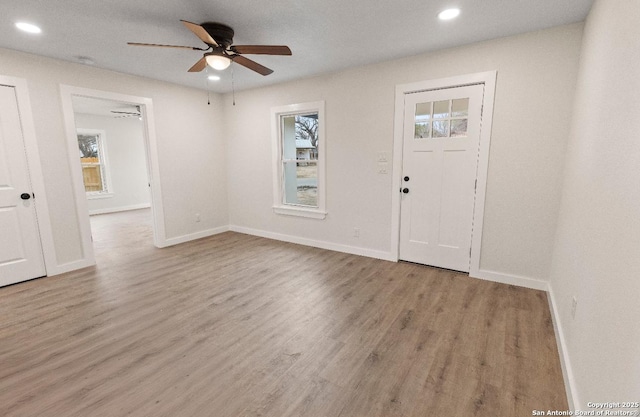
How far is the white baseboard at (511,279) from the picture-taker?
2.92 m

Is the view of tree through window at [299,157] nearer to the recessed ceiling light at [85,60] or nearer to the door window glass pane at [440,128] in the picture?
the door window glass pane at [440,128]

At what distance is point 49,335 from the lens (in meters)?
2.23

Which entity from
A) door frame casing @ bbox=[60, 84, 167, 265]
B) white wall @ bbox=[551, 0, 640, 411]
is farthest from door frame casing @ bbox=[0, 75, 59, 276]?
white wall @ bbox=[551, 0, 640, 411]

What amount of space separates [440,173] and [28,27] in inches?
166

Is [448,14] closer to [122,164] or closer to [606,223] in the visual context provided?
[606,223]

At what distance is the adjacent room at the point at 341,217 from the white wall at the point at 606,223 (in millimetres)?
16

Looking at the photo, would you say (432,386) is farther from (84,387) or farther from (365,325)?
(84,387)

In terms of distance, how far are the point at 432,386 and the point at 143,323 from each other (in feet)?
7.39

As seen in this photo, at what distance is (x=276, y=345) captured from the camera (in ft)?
6.92

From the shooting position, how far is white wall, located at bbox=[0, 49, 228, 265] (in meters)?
3.28

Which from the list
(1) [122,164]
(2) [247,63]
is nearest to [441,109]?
(2) [247,63]

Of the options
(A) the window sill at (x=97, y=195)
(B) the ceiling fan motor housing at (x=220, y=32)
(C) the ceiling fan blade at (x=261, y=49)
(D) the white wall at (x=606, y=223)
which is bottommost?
(A) the window sill at (x=97, y=195)

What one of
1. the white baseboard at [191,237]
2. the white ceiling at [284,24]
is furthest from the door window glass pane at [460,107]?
the white baseboard at [191,237]

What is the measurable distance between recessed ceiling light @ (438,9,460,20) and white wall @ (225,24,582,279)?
748 millimetres
